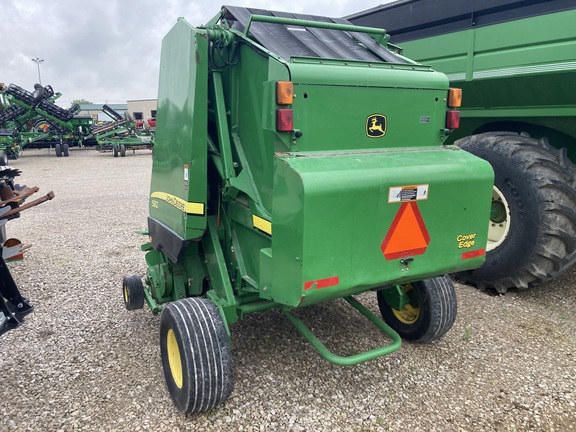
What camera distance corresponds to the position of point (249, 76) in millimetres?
2693

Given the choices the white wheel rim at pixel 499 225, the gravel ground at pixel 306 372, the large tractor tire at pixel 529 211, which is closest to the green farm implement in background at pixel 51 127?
the gravel ground at pixel 306 372

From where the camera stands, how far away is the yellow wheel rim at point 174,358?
2.72 m

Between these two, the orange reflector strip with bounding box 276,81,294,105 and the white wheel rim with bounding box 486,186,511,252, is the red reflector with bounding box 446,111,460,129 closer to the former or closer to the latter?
the orange reflector strip with bounding box 276,81,294,105

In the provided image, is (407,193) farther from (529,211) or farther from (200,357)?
(529,211)

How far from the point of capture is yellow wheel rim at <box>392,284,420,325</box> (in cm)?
346

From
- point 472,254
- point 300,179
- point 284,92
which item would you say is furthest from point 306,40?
point 472,254

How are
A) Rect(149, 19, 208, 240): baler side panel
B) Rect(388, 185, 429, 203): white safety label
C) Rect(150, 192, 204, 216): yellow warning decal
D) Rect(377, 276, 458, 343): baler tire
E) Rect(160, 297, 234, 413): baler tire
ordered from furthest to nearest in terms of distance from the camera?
1. Rect(377, 276, 458, 343): baler tire
2. Rect(150, 192, 204, 216): yellow warning decal
3. Rect(149, 19, 208, 240): baler side panel
4. Rect(160, 297, 234, 413): baler tire
5. Rect(388, 185, 429, 203): white safety label

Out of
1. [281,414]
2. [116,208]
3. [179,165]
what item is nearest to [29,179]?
[116,208]

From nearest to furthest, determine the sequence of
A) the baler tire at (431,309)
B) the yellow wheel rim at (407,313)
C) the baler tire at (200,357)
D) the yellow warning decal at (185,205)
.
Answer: the baler tire at (200,357) → the yellow warning decal at (185,205) → the baler tire at (431,309) → the yellow wheel rim at (407,313)

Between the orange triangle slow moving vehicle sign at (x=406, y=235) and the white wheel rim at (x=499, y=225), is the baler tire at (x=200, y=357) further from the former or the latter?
the white wheel rim at (x=499, y=225)

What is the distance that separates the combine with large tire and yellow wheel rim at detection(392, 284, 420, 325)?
1246mm

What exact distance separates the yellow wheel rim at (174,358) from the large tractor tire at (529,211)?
299cm

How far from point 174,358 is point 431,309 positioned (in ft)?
5.76

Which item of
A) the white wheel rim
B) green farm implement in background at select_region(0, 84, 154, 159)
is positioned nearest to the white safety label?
the white wheel rim
